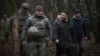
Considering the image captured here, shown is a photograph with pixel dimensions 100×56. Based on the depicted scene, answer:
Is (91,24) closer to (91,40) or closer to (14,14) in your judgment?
(91,40)

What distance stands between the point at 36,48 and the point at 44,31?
0.57 meters

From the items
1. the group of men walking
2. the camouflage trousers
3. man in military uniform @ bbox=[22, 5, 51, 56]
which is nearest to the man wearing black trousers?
the group of men walking

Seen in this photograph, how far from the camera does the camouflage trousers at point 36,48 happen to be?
35.2 ft

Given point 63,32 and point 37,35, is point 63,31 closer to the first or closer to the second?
point 63,32

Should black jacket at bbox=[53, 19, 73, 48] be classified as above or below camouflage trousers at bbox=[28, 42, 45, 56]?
above

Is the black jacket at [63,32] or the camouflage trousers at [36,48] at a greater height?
the black jacket at [63,32]

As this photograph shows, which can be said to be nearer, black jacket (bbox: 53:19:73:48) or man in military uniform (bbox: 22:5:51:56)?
man in military uniform (bbox: 22:5:51:56)

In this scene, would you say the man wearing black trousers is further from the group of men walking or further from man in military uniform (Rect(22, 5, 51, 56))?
man in military uniform (Rect(22, 5, 51, 56))

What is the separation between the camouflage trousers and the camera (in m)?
10.7

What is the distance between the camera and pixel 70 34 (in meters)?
11.7

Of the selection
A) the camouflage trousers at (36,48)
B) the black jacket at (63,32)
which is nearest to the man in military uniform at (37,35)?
the camouflage trousers at (36,48)

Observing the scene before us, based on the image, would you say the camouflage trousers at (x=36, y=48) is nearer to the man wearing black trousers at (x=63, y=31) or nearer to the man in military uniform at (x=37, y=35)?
the man in military uniform at (x=37, y=35)

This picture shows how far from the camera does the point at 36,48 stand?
35.4 ft

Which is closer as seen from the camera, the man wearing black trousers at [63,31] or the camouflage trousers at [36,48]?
the camouflage trousers at [36,48]
